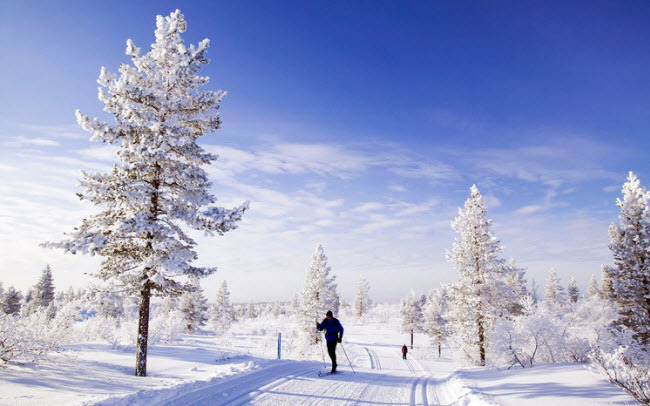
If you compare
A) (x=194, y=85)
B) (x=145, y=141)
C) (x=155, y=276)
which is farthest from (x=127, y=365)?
(x=194, y=85)

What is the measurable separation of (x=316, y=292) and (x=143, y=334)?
90.8 feet

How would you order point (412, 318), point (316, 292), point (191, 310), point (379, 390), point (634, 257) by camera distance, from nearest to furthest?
1. point (379, 390)
2. point (634, 257)
3. point (316, 292)
4. point (191, 310)
5. point (412, 318)

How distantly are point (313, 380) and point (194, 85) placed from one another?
10.7m

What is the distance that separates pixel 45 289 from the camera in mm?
48750

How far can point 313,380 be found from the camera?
28.9 ft

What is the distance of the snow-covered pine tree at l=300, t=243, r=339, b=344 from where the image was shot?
3644cm

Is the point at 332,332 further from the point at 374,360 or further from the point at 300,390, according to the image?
the point at 374,360

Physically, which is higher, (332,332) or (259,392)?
(332,332)

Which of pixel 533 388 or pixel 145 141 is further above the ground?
pixel 145 141

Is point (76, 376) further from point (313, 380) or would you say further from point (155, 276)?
point (313, 380)

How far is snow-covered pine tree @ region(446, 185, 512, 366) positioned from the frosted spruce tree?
756 inches

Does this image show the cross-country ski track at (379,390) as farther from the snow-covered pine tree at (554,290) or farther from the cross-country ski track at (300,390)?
the snow-covered pine tree at (554,290)

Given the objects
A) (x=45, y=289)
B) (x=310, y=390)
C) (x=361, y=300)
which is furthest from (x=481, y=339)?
(x=361, y=300)

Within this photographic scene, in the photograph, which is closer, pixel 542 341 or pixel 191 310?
pixel 542 341
